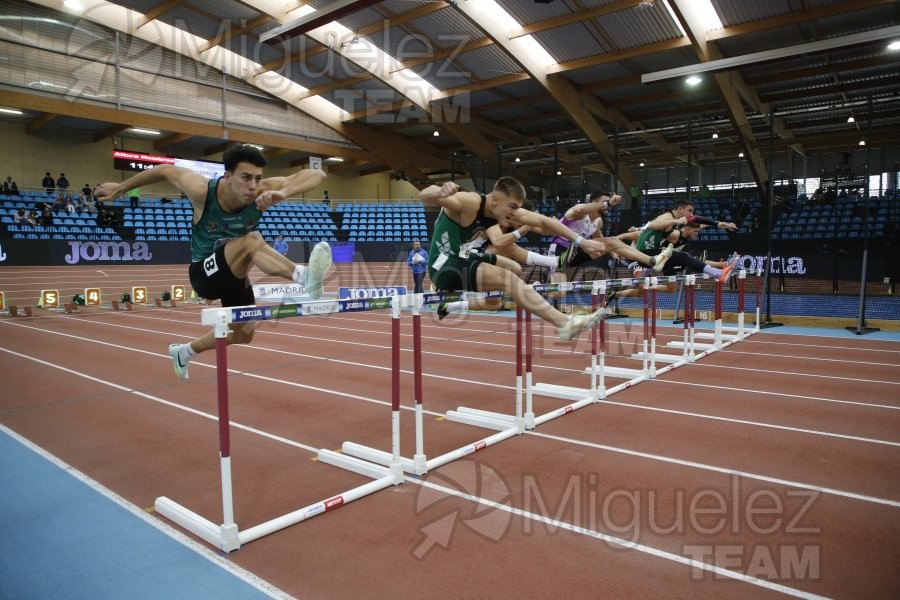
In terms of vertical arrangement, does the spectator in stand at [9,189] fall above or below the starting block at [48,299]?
above

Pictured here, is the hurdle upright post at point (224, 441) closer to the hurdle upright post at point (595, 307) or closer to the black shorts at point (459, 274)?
the black shorts at point (459, 274)

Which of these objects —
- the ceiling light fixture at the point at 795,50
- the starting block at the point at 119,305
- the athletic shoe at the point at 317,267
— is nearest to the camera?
the athletic shoe at the point at 317,267

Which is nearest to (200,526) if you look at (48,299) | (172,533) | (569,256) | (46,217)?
(172,533)

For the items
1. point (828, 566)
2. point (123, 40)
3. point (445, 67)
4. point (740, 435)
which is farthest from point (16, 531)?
point (123, 40)

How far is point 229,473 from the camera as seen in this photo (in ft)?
9.52

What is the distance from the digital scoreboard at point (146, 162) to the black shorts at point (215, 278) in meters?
23.1

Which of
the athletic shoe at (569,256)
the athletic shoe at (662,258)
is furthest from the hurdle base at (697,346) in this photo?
the athletic shoe at (569,256)

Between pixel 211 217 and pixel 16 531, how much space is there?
2.08 meters

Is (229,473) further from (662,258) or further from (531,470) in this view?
(662,258)

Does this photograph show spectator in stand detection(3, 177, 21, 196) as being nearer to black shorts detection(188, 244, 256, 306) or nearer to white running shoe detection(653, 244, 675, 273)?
black shorts detection(188, 244, 256, 306)

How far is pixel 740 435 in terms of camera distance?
15.5 feet

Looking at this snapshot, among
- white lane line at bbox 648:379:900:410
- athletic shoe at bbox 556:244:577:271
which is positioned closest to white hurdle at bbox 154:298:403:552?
athletic shoe at bbox 556:244:577:271

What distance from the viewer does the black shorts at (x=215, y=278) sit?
3531mm

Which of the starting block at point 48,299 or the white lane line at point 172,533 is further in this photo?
the starting block at point 48,299
